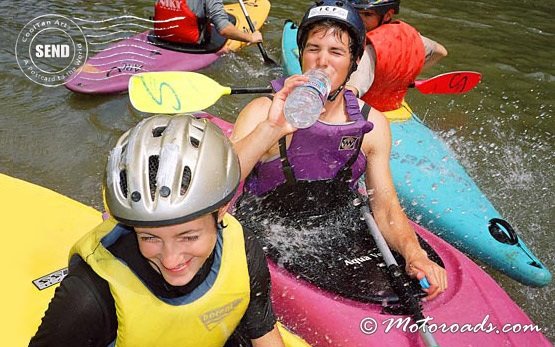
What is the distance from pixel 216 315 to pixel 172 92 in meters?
2.06

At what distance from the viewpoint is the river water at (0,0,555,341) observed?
13.6ft

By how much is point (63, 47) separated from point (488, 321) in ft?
17.1

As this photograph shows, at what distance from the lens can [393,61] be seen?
12.7 ft

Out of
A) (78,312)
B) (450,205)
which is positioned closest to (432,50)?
(450,205)

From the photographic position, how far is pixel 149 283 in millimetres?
1580

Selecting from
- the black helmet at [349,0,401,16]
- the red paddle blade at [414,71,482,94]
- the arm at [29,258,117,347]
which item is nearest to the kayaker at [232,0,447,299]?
the arm at [29,258,117,347]

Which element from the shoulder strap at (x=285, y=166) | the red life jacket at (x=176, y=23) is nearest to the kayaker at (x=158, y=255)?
the shoulder strap at (x=285, y=166)

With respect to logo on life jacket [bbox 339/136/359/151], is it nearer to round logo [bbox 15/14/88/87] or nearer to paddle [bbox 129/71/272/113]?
paddle [bbox 129/71/272/113]

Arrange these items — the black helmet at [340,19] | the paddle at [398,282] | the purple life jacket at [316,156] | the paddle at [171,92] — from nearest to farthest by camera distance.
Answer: the paddle at [398,282]
the black helmet at [340,19]
the purple life jacket at [316,156]
the paddle at [171,92]

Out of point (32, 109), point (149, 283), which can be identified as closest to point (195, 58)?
point (32, 109)

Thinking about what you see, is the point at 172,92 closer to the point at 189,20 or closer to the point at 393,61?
the point at 393,61

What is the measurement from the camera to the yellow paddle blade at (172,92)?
3.42m

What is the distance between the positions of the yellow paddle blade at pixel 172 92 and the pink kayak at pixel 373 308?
1290mm

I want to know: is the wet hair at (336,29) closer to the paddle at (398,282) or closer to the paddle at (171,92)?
the paddle at (398,282)
